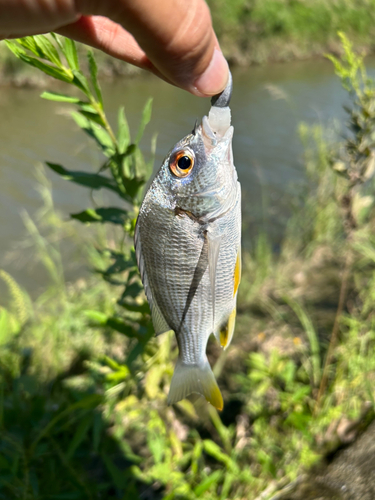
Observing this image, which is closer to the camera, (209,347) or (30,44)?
(30,44)

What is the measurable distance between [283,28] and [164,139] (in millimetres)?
9355

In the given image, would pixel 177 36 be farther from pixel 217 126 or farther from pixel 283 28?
pixel 283 28

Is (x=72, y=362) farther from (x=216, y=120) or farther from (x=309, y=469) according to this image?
→ (x=216, y=120)

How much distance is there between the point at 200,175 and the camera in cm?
107

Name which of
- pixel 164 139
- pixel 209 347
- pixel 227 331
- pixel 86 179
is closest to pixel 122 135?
pixel 86 179

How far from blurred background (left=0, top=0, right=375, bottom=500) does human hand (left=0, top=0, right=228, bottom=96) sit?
46 centimetres

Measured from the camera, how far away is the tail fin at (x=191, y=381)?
3.81 ft

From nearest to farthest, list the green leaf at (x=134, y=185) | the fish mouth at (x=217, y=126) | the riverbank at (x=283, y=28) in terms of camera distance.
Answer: the fish mouth at (x=217, y=126), the green leaf at (x=134, y=185), the riverbank at (x=283, y=28)

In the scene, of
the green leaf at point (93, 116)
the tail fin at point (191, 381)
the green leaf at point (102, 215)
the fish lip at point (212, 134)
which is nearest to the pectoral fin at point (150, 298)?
the tail fin at point (191, 381)

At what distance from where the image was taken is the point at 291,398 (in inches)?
80.9

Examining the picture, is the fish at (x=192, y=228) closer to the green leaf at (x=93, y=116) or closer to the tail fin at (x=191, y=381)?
the tail fin at (x=191, y=381)

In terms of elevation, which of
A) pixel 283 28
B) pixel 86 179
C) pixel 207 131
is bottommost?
pixel 86 179

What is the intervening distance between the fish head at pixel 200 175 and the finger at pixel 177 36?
0.43 feet

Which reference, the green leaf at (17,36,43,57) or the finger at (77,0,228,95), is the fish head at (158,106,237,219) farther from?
the green leaf at (17,36,43,57)
